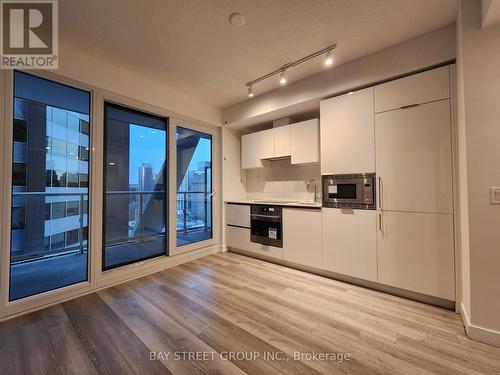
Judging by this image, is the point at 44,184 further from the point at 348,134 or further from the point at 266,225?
the point at 348,134

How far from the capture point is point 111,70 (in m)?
2.58

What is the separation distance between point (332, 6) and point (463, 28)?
101cm

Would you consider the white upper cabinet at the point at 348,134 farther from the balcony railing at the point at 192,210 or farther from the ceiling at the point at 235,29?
the balcony railing at the point at 192,210

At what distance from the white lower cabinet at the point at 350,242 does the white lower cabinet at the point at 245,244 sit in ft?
2.62

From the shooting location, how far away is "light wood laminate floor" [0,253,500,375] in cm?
139

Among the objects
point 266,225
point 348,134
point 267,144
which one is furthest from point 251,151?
point 348,134

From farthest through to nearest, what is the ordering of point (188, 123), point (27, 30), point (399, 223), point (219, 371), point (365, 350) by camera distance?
point (188, 123) < point (399, 223) < point (27, 30) < point (365, 350) < point (219, 371)

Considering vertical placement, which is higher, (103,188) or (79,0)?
(79,0)

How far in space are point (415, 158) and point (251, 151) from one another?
248 cm

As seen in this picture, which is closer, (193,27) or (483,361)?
(483,361)

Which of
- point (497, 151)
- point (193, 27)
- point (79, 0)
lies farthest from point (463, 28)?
point (79, 0)

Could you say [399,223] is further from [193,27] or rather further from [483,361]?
[193,27]

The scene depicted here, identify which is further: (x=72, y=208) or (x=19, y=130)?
(x=72, y=208)

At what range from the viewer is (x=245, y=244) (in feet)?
12.1
